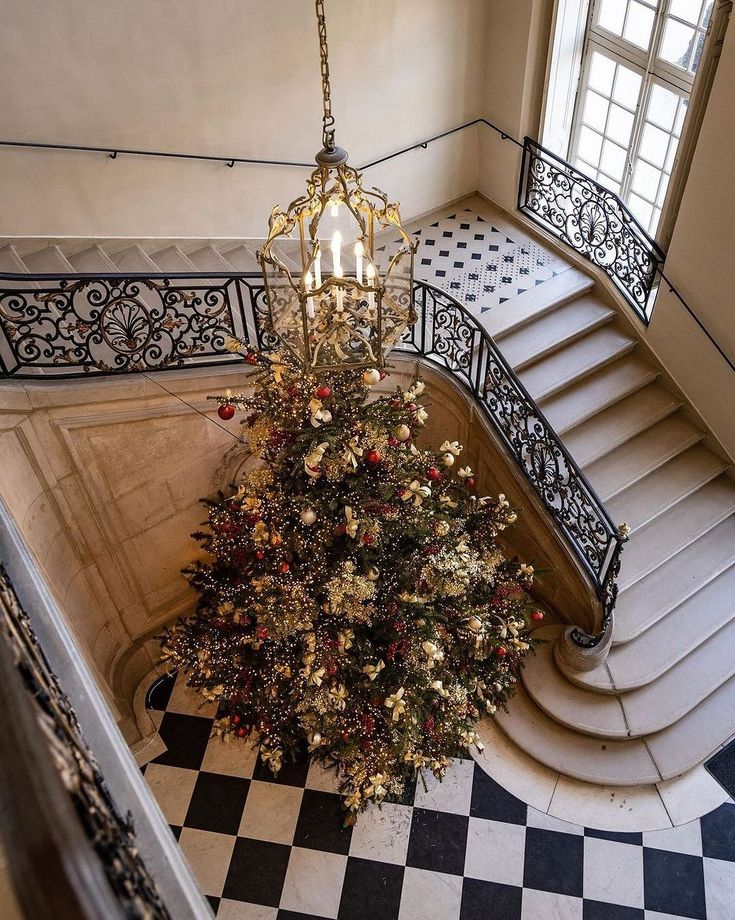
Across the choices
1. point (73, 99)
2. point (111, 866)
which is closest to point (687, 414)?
point (73, 99)

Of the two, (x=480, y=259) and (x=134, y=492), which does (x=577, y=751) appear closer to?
(x=134, y=492)

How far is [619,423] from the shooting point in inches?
244

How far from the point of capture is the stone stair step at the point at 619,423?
6031 millimetres

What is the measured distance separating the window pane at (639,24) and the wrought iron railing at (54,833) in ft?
19.8

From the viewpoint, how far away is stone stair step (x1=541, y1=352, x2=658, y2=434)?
19.9ft

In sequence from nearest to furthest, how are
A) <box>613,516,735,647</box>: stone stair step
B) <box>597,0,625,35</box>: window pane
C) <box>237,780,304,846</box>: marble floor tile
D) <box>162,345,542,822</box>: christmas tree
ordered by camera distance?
<box>162,345,542,822</box>: christmas tree → <box>237,780,304,846</box>: marble floor tile → <box>613,516,735,647</box>: stone stair step → <box>597,0,625,35</box>: window pane

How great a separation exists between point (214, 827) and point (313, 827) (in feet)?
2.20

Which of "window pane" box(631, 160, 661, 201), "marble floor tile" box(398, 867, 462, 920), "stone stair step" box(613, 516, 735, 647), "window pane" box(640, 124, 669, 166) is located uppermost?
"window pane" box(640, 124, 669, 166)

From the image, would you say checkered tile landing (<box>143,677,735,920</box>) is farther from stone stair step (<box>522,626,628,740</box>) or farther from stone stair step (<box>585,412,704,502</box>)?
stone stair step (<box>585,412,704,502</box>)

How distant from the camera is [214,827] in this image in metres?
→ 5.33

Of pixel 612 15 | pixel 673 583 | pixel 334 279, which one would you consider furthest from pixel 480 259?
pixel 334 279

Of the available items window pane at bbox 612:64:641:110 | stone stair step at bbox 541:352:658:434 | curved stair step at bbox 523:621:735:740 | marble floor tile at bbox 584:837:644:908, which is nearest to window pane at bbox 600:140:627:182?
window pane at bbox 612:64:641:110

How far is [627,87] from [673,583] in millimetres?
3811

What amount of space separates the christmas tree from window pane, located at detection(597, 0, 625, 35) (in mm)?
3753
